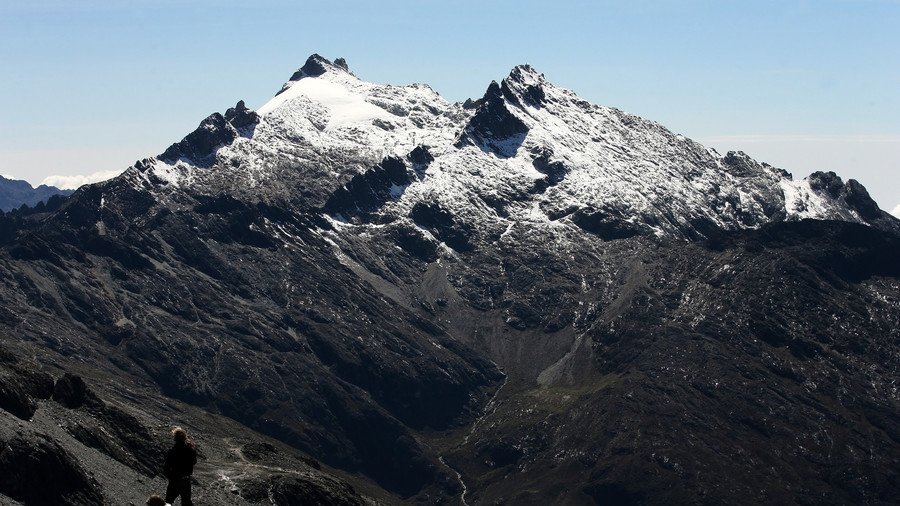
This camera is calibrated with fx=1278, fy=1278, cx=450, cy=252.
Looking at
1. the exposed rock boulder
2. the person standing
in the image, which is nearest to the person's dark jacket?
the person standing

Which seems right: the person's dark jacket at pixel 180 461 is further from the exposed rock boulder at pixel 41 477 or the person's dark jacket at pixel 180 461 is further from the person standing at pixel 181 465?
the exposed rock boulder at pixel 41 477

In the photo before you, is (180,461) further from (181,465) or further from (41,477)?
(41,477)

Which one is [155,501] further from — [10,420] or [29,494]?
[10,420]

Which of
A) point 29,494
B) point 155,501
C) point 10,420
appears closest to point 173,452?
point 155,501

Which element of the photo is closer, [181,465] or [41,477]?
[181,465]

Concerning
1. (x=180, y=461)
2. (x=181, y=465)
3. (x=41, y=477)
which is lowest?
(x=41, y=477)

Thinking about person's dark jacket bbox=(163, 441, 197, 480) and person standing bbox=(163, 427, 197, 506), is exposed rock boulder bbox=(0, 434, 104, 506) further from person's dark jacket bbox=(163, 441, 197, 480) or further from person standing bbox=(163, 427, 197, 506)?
person's dark jacket bbox=(163, 441, 197, 480)

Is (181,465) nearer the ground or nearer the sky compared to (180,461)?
nearer the ground

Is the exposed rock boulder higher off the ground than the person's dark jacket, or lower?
lower

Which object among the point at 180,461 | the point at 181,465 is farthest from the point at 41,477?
the point at 180,461
